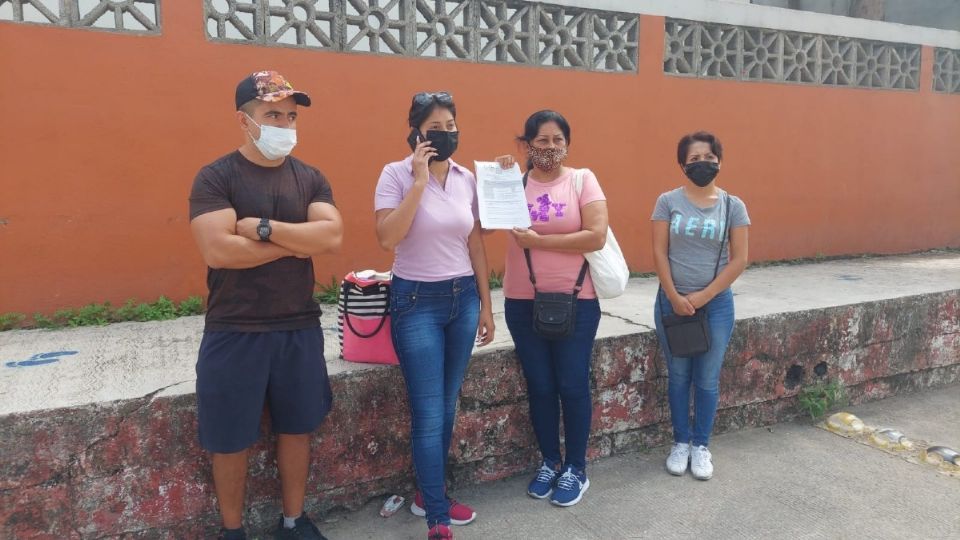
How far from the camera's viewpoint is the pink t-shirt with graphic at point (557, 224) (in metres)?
2.72

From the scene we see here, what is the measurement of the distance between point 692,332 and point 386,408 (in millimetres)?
1418

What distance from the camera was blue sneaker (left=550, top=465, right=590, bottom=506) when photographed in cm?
288

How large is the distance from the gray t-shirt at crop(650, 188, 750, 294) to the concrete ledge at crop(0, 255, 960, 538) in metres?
0.51

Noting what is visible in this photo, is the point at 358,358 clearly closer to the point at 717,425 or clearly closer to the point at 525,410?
the point at 525,410

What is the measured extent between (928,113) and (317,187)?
7.21 m

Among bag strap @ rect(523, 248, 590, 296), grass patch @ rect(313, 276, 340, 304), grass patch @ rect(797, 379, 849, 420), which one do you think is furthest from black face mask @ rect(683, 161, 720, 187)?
grass patch @ rect(313, 276, 340, 304)

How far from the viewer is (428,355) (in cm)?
242

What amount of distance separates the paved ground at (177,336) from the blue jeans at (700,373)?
13.8 inches

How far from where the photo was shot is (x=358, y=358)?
2.84 m

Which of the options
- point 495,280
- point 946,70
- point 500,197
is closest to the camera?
point 500,197

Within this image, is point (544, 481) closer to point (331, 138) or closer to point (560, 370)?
point (560, 370)

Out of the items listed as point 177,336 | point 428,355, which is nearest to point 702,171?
point 428,355

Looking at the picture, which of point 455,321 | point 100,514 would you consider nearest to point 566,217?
point 455,321

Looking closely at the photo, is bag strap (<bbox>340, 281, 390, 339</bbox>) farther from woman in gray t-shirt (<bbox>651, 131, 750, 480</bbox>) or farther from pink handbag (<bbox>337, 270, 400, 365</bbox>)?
woman in gray t-shirt (<bbox>651, 131, 750, 480</bbox>)
